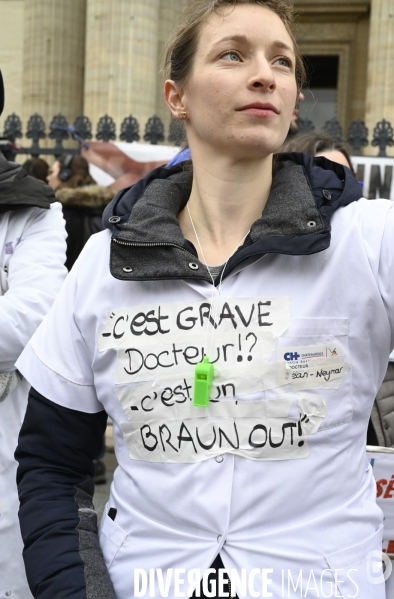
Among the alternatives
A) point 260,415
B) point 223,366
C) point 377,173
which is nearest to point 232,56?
point 223,366

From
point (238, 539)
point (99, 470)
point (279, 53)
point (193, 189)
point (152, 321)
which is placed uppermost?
point (279, 53)

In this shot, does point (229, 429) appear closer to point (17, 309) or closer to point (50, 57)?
point (17, 309)

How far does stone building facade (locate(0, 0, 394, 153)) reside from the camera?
13266mm

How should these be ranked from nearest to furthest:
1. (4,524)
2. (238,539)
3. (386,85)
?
(238,539), (4,524), (386,85)

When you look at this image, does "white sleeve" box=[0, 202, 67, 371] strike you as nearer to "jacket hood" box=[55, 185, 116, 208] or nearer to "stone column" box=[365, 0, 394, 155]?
"jacket hood" box=[55, 185, 116, 208]

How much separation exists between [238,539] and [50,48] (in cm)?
1640

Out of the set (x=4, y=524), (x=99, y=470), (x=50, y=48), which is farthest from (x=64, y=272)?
(x=50, y=48)

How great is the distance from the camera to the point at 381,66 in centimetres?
1339

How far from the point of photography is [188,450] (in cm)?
162

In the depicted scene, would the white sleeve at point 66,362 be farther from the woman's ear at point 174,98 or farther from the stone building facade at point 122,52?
the stone building facade at point 122,52

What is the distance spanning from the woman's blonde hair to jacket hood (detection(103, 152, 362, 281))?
297 millimetres

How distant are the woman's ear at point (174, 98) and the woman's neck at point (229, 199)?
171 millimetres

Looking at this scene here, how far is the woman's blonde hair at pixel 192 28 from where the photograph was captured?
1.80 metres

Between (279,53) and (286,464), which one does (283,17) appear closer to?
(279,53)
